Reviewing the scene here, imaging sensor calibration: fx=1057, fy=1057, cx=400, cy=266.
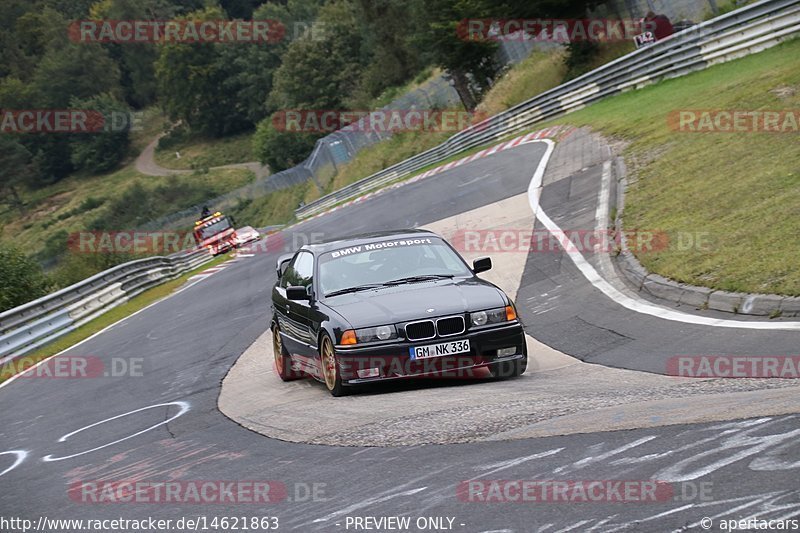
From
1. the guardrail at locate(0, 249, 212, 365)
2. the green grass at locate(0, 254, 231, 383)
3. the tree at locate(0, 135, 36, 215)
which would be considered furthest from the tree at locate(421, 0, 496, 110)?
the tree at locate(0, 135, 36, 215)

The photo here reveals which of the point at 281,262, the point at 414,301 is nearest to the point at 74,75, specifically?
the point at 281,262

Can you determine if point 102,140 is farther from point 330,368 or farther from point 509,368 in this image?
point 509,368

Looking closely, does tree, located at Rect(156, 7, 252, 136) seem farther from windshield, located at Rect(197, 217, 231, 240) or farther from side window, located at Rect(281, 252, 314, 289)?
side window, located at Rect(281, 252, 314, 289)

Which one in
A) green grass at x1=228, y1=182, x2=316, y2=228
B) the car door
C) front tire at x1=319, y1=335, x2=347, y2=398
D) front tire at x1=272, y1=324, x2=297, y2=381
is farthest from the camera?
green grass at x1=228, y1=182, x2=316, y2=228

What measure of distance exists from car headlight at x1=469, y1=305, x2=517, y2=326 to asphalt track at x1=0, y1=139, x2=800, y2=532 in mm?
901

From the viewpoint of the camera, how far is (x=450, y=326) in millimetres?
9320

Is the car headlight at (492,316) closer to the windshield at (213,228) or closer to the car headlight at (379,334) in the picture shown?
the car headlight at (379,334)

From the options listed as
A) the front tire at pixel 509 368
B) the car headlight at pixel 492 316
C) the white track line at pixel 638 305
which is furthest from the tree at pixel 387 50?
the front tire at pixel 509 368

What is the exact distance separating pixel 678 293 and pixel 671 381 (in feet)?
11.6

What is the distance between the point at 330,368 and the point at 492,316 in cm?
156

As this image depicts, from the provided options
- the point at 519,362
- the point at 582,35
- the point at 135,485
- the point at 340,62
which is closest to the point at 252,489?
the point at 135,485

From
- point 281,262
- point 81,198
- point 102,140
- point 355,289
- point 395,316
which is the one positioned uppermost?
point 102,140

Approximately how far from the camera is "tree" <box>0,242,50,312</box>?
1109 inches

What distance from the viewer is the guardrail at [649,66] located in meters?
24.8
